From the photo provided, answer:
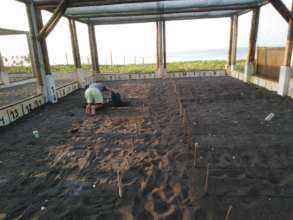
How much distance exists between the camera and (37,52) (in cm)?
827

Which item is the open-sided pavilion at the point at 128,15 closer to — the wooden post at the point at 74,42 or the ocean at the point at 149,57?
the wooden post at the point at 74,42

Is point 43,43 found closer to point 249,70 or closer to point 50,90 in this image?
point 50,90

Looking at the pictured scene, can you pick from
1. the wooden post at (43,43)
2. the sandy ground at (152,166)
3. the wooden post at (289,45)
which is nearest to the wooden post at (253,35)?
the wooden post at (289,45)

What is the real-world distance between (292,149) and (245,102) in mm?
3862

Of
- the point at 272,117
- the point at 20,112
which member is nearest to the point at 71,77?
the point at 20,112

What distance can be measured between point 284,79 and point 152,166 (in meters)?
7.35

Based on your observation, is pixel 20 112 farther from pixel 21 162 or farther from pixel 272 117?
pixel 272 117

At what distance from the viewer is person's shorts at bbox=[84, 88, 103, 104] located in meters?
7.13

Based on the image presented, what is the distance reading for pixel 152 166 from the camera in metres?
3.60

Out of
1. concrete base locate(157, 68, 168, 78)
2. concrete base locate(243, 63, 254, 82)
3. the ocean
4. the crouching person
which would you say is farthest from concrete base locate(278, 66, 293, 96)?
the ocean

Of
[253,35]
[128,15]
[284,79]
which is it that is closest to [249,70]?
[253,35]

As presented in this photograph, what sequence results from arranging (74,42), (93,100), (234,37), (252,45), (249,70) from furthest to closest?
(234,37), (74,42), (249,70), (252,45), (93,100)

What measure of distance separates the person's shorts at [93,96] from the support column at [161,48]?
8076mm

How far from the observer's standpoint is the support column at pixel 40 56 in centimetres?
800
